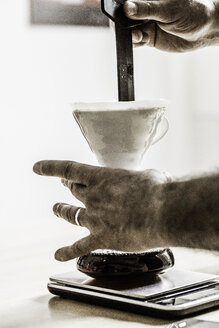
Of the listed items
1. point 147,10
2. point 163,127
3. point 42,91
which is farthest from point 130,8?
point 42,91

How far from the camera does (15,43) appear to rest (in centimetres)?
340

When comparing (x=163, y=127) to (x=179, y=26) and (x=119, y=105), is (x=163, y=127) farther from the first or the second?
(x=179, y=26)

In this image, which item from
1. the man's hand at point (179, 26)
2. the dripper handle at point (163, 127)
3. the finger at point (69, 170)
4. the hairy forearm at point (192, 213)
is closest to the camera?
the hairy forearm at point (192, 213)

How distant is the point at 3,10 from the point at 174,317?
105 inches

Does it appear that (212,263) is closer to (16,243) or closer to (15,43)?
(16,243)

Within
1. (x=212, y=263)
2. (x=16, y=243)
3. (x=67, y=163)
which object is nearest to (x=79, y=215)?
(x=67, y=163)

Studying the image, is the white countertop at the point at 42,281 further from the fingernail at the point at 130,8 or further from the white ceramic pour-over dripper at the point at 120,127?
the fingernail at the point at 130,8

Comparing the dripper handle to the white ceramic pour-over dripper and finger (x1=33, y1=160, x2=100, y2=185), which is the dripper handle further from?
finger (x1=33, y1=160, x2=100, y2=185)

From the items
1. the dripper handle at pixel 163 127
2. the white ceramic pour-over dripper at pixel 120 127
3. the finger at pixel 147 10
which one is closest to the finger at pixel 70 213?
the white ceramic pour-over dripper at pixel 120 127

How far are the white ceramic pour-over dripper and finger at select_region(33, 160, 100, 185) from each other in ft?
0.24

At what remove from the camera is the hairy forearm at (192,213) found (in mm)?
872

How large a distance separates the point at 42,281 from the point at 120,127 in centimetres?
35

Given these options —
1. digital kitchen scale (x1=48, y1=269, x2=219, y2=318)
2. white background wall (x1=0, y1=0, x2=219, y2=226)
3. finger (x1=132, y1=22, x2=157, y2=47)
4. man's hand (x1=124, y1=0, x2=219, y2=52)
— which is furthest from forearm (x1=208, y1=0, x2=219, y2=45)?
white background wall (x1=0, y1=0, x2=219, y2=226)

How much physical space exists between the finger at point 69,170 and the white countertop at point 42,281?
0.19 m
